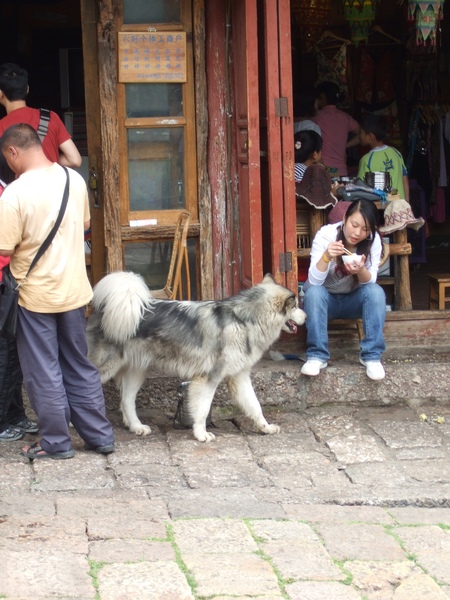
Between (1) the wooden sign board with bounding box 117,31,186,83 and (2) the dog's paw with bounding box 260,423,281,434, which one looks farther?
(1) the wooden sign board with bounding box 117,31,186,83

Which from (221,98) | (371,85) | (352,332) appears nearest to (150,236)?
(221,98)

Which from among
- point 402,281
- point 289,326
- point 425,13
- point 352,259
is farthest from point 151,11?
point 402,281

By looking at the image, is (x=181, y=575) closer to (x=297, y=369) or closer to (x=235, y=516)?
(x=235, y=516)

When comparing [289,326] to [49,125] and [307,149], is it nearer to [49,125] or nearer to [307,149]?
[49,125]

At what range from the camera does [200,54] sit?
7.09 metres

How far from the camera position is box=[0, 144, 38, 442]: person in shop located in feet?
19.3

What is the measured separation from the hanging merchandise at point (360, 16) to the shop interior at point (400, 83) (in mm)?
455

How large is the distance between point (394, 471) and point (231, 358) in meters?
1.18

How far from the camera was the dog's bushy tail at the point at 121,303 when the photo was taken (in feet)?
19.6

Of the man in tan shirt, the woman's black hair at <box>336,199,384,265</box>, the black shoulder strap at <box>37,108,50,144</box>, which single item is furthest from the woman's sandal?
the woman's black hair at <box>336,199,384,265</box>

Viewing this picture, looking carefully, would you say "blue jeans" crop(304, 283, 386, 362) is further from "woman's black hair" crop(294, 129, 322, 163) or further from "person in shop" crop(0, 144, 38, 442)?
"person in shop" crop(0, 144, 38, 442)

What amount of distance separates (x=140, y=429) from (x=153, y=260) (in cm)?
151

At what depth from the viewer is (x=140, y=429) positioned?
20.6ft

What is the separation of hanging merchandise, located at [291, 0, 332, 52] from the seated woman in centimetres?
398
